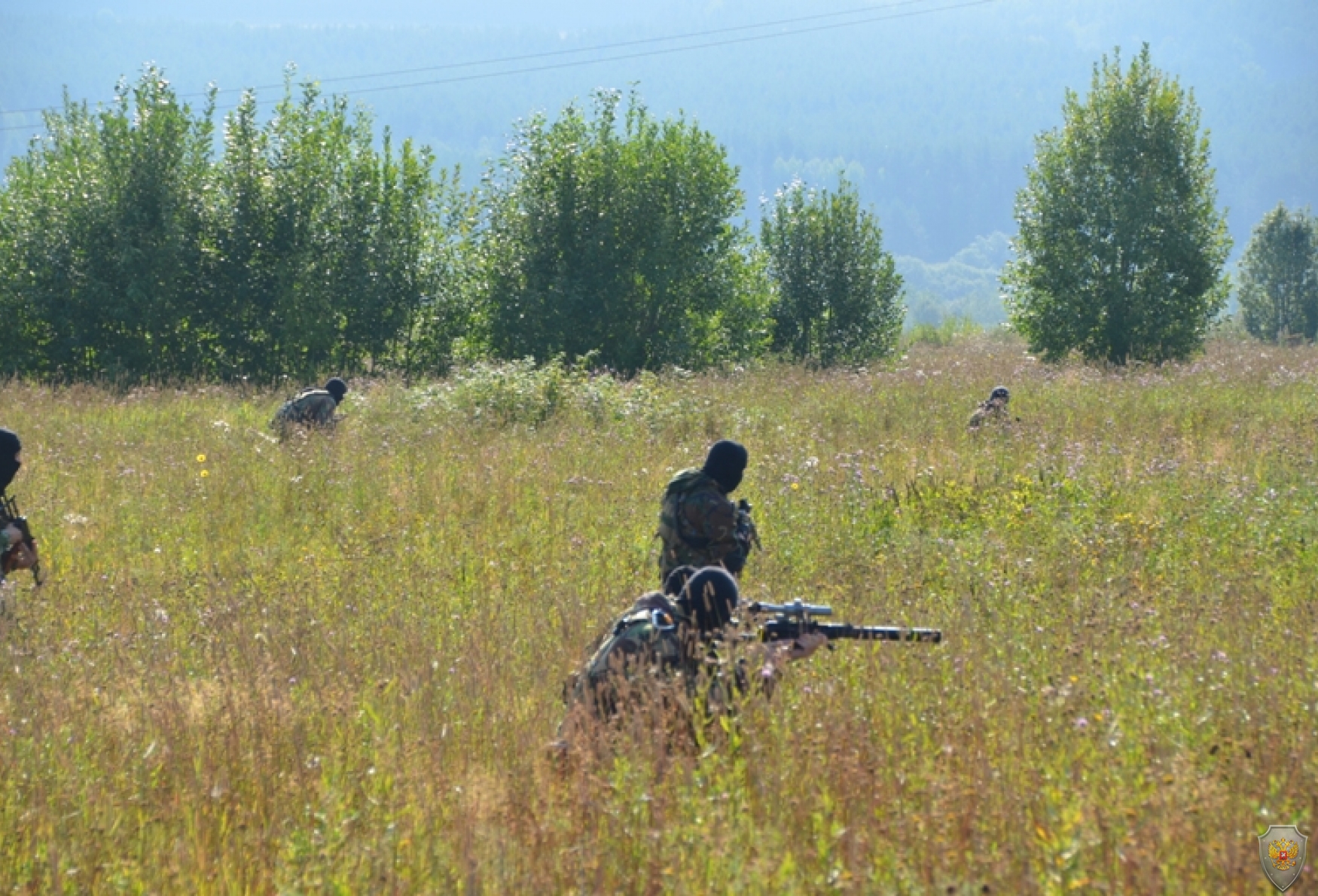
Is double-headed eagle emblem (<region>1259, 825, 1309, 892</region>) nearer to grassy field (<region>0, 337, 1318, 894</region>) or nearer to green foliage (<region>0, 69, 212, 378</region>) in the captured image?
grassy field (<region>0, 337, 1318, 894</region>)

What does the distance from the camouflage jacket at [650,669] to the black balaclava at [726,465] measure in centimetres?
175

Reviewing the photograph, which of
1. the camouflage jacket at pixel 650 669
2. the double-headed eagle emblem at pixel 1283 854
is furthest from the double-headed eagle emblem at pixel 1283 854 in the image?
the camouflage jacket at pixel 650 669

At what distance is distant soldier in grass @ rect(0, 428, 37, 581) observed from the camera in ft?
21.3

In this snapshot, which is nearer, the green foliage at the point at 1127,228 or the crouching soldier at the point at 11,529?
the crouching soldier at the point at 11,529

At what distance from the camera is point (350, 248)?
2780 cm

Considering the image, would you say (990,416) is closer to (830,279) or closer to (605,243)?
(605,243)

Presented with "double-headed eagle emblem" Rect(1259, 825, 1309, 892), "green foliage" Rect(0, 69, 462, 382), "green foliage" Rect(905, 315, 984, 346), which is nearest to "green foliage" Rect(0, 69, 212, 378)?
"green foliage" Rect(0, 69, 462, 382)

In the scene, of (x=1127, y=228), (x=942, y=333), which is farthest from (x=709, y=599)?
(x=942, y=333)

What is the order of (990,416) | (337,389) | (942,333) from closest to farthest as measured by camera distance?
1. (990,416)
2. (337,389)
3. (942,333)

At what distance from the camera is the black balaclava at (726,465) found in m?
6.63

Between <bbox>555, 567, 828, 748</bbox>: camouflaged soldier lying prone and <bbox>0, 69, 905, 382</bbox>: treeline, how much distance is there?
20791 mm

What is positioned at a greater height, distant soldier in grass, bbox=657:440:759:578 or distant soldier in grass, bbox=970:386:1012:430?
distant soldier in grass, bbox=970:386:1012:430

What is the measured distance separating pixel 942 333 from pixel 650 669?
56.1 meters

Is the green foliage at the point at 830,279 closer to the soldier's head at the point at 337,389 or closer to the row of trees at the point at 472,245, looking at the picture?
the row of trees at the point at 472,245
